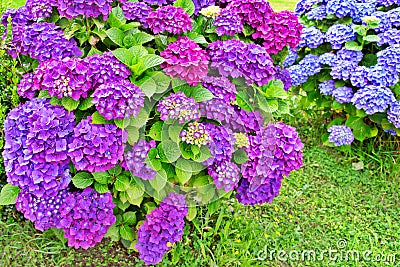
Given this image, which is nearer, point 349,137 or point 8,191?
point 8,191

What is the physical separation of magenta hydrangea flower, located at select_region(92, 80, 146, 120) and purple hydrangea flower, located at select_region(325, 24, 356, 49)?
2.13m

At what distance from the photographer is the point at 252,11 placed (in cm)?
256

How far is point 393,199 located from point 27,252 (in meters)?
2.61

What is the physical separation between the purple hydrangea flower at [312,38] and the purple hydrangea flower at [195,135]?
1.98 meters

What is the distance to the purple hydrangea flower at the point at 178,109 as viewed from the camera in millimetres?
2010

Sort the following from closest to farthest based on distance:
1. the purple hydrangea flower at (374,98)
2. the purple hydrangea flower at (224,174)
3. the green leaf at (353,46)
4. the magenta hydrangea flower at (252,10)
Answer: the purple hydrangea flower at (224,174), the magenta hydrangea flower at (252,10), the purple hydrangea flower at (374,98), the green leaf at (353,46)

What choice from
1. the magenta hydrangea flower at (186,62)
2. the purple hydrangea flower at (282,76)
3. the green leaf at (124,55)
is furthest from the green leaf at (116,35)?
the purple hydrangea flower at (282,76)

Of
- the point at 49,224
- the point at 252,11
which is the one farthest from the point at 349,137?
the point at 49,224

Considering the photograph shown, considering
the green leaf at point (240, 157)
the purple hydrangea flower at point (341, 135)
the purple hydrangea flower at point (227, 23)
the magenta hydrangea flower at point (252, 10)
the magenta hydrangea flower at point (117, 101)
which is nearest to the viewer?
the magenta hydrangea flower at point (117, 101)

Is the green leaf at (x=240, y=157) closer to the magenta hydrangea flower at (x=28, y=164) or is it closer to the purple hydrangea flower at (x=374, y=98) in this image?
the magenta hydrangea flower at (x=28, y=164)

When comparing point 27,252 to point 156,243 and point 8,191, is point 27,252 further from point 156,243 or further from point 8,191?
point 156,243

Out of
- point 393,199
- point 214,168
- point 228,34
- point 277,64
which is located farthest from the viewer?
point 393,199

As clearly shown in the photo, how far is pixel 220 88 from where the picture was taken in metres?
2.20

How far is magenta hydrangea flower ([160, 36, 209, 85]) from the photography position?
6.91 feet
